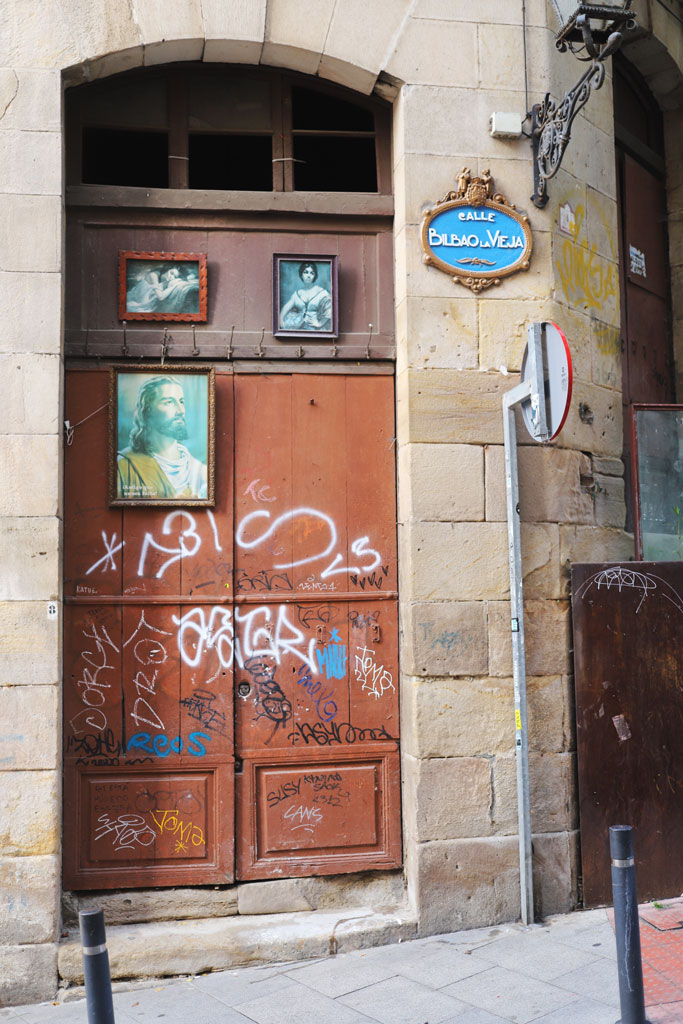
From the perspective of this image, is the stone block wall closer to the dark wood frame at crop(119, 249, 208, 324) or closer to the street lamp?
the street lamp

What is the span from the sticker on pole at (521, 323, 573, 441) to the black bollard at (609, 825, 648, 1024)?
6.25ft

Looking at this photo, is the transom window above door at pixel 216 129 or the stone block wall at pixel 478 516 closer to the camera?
the stone block wall at pixel 478 516

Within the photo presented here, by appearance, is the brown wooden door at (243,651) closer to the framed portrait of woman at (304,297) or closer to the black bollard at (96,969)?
the framed portrait of woman at (304,297)

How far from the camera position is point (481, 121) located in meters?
5.65

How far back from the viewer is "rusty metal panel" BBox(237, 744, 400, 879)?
5.30 meters

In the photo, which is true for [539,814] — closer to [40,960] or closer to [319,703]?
[319,703]

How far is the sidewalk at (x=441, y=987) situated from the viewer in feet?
13.9

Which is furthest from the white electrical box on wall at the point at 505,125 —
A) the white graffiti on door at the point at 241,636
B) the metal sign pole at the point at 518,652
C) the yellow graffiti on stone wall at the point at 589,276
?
the white graffiti on door at the point at 241,636

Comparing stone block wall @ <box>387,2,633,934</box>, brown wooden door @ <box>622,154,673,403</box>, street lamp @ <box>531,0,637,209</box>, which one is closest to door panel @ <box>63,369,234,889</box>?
stone block wall @ <box>387,2,633,934</box>

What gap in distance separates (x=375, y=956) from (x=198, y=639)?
1.93 meters

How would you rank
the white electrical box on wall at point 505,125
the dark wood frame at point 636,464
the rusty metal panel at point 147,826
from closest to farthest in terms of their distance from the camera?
the rusty metal panel at point 147,826 < the white electrical box on wall at point 505,125 < the dark wood frame at point 636,464

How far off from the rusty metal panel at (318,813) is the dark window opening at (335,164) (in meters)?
3.54

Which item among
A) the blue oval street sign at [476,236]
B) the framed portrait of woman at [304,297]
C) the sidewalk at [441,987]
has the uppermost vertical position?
the blue oval street sign at [476,236]

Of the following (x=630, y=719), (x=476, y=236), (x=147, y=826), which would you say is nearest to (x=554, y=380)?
(x=476, y=236)
